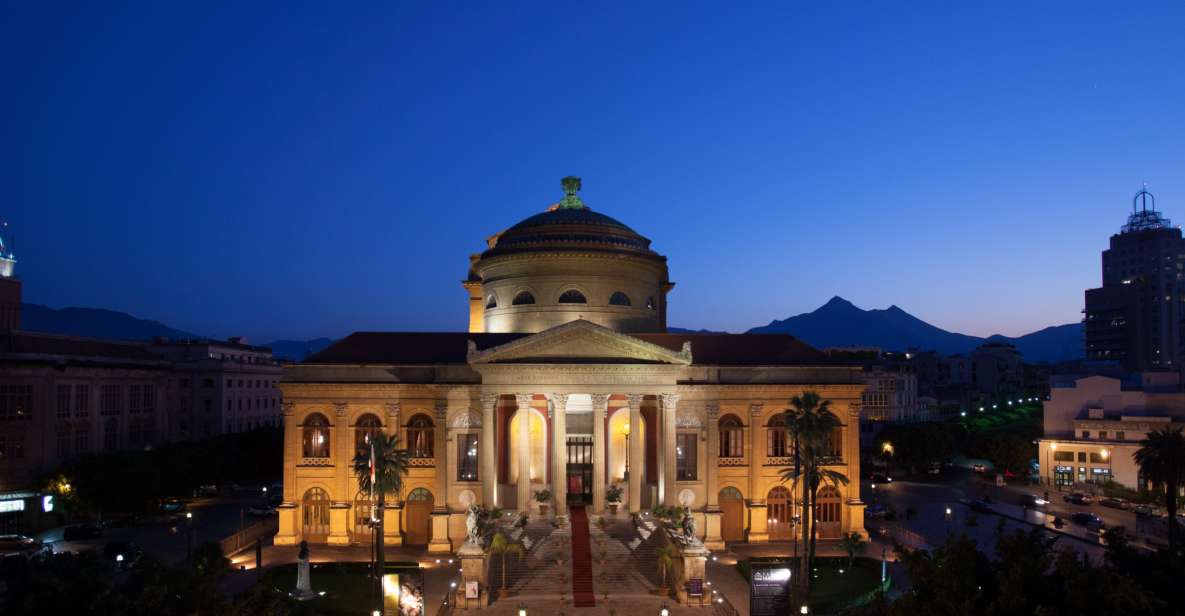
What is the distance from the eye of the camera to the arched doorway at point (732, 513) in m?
59.1

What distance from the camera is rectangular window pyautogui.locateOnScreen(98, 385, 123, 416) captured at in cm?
7619

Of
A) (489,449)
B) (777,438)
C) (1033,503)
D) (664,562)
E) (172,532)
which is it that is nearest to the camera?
(664,562)

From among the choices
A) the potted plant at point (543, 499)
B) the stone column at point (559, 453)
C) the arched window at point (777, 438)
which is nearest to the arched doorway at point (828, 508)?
the arched window at point (777, 438)

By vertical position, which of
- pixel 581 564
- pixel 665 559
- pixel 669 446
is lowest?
pixel 581 564

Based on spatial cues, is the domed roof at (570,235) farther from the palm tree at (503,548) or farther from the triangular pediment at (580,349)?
the palm tree at (503,548)

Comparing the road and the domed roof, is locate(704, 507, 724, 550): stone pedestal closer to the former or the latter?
the domed roof

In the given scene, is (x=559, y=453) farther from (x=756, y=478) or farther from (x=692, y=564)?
(x=756, y=478)

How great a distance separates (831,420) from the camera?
4759cm

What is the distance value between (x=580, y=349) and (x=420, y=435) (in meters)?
13.5

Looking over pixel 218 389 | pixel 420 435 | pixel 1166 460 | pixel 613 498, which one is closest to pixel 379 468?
pixel 420 435

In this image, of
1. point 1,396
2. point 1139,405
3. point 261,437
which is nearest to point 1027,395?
point 1139,405

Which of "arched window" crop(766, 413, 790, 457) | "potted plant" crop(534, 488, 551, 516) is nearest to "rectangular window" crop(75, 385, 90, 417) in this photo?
"potted plant" crop(534, 488, 551, 516)

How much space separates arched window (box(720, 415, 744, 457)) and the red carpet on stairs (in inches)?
464

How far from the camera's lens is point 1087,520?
211 ft
